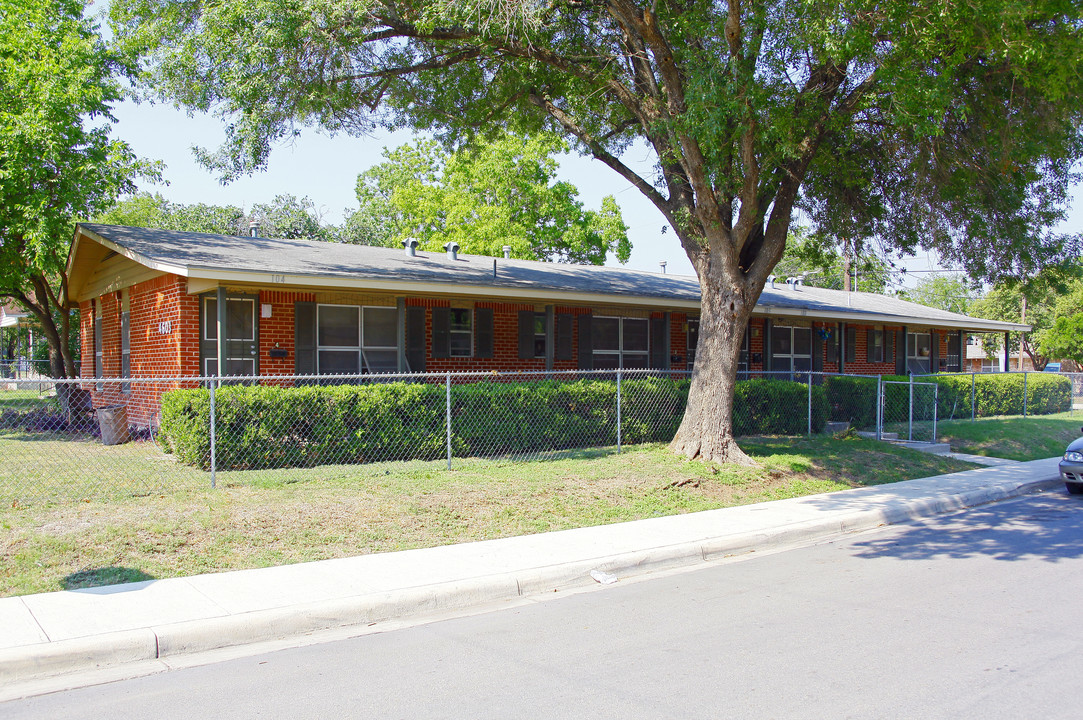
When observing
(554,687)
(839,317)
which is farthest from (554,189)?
(554,687)

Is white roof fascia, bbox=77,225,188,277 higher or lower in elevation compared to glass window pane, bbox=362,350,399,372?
higher

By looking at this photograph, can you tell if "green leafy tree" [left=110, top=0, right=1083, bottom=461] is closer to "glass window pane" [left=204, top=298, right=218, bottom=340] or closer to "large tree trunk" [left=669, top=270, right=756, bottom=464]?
"large tree trunk" [left=669, top=270, right=756, bottom=464]

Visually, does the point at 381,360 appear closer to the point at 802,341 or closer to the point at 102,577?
the point at 102,577

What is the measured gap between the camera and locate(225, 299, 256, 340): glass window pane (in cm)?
1462

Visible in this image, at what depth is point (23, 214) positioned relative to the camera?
48.8ft

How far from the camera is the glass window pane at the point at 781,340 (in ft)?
77.0

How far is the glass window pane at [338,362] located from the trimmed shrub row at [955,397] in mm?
10318

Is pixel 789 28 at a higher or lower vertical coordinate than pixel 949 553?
higher

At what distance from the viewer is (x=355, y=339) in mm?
15945

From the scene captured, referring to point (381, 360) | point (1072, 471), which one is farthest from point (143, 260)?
point (1072, 471)

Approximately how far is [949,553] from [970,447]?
9692 millimetres

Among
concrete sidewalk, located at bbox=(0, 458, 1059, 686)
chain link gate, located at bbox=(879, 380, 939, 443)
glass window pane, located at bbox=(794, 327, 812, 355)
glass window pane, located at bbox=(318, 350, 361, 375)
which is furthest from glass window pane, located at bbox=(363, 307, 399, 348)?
glass window pane, located at bbox=(794, 327, 812, 355)

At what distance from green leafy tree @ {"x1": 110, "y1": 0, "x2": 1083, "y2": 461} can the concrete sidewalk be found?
12.4 feet

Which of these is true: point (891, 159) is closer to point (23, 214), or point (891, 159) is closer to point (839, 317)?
point (839, 317)
